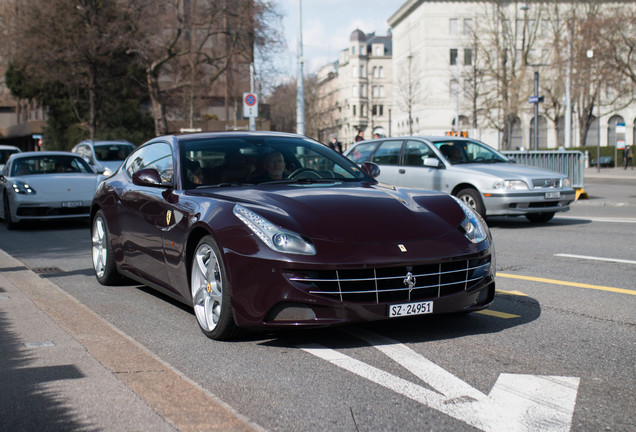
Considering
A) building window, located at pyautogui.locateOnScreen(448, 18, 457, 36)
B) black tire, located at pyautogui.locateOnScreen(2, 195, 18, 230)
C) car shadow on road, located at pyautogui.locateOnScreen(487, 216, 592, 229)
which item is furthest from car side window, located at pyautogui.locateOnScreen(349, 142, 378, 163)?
building window, located at pyautogui.locateOnScreen(448, 18, 457, 36)

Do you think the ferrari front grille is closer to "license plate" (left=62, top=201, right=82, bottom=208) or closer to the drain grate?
the drain grate

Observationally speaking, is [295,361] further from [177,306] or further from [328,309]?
[177,306]

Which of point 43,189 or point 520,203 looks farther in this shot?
point 43,189

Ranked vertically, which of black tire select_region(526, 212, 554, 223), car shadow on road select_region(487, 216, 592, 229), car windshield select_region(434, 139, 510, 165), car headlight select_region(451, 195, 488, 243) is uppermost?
car windshield select_region(434, 139, 510, 165)

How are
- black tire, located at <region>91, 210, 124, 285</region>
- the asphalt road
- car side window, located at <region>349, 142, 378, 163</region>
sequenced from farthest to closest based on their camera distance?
car side window, located at <region>349, 142, 378, 163</region> → black tire, located at <region>91, 210, 124, 285</region> → the asphalt road

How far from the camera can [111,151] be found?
25750 mm

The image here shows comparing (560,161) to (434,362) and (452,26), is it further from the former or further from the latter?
(452,26)

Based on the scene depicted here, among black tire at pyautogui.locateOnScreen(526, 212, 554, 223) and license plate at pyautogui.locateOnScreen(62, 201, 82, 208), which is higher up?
license plate at pyautogui.locateOnScreen(62, 201, 82, 208)

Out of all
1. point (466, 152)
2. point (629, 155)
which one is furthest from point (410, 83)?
point (466, 152)

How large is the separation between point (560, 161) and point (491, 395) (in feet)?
56.1

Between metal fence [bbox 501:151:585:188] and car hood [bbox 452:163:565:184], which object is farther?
metal fence [bbox 501:151:585:188]

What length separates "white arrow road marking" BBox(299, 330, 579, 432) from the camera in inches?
144

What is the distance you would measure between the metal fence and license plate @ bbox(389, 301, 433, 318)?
51.8 feet

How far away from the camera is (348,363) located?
4.68 metres
